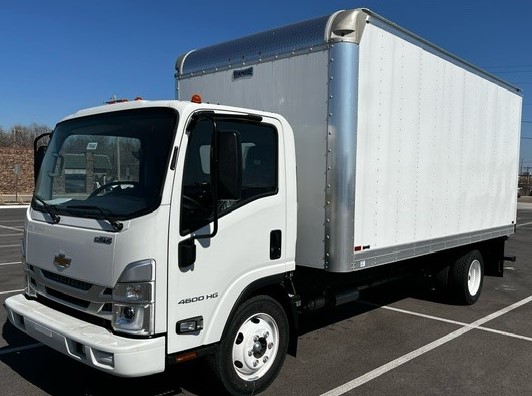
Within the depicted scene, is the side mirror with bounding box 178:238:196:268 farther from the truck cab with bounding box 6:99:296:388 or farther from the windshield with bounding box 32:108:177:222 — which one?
the windshield with bounding box 32:108:177:222

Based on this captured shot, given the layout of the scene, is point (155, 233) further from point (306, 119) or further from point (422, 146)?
point (422, 146)

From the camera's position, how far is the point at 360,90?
174 inches

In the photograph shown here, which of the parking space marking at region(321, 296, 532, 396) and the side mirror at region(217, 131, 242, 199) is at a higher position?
the side mirror at region(217, 131, 242, 199)

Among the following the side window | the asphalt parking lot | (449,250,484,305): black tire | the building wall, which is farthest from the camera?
the building wall

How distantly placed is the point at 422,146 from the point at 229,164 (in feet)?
9.58

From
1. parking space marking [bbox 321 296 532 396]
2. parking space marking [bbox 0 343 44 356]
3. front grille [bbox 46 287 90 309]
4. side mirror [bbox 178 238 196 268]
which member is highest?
side mirror [bbox 178 238 196 268]

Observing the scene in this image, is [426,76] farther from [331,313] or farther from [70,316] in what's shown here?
[70,316]

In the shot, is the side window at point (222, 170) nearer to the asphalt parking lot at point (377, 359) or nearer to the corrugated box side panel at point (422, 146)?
the corrugated box side panel at point (422, 146)

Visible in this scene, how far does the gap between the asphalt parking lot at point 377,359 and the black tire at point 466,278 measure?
0.17 meters

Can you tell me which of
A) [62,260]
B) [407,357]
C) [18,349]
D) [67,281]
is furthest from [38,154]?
[407,357]

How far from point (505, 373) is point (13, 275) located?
8040 millimetres

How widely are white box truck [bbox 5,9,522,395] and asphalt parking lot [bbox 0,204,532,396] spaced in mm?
618

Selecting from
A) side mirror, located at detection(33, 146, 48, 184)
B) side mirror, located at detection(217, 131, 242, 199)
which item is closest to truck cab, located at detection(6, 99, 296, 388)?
side mirror, located at detection(217, 131, 242, 199)

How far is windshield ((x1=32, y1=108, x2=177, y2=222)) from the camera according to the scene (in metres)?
3.47
